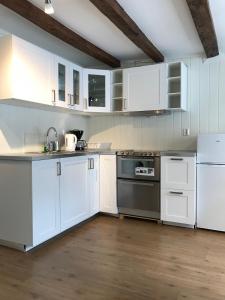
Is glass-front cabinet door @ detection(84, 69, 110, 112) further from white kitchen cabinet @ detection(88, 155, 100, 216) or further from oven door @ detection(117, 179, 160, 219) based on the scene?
oven door @ detection(117, 179, 160, 219)

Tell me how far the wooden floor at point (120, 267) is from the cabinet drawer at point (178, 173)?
550 mm

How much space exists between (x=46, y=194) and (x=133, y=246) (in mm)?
1044

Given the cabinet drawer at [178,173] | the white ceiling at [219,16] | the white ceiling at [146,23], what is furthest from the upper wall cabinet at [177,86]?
the cabinet drawer at [178,173]

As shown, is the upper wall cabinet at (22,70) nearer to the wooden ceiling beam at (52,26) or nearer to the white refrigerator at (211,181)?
the wooden ceiling beam at (52,26)

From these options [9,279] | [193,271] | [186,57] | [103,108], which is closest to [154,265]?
[193,271]

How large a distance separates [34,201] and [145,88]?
Result: 6.78 ft

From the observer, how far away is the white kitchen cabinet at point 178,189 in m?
3.16

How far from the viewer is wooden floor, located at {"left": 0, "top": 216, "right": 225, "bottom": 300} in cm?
191

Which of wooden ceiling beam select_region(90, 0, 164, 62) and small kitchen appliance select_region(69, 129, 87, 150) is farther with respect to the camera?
small kitchen appliance select_region(69, 129, 87, 150)

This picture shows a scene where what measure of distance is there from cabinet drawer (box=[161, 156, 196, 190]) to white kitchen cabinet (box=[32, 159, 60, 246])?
1.33 m

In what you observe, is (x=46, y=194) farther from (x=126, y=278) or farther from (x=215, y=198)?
(x=215, y=198)

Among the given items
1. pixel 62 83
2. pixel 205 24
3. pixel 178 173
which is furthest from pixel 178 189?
pixel 62 83

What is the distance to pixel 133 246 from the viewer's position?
2699mm

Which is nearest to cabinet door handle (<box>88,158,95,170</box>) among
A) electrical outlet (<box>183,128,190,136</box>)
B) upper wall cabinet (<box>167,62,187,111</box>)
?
upper wall cabinet (<box>167,62,187,111</box>)
